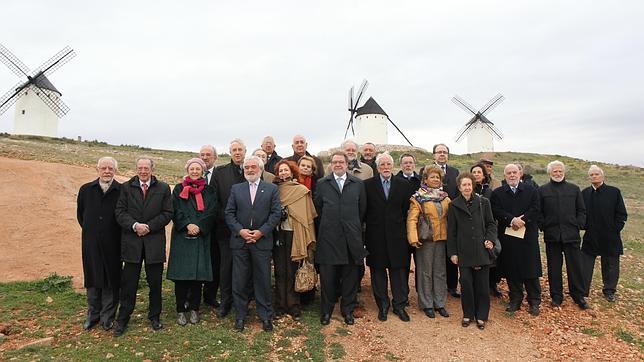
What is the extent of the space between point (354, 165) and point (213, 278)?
9.04 ft

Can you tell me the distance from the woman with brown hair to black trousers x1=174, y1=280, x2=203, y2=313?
3.57 feet

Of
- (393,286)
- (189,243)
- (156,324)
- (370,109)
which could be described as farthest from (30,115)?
(393,286)

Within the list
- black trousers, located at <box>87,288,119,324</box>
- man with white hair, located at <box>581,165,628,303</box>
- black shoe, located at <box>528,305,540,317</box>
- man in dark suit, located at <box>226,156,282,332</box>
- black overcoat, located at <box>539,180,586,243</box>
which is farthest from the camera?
man with white hair, located at <box>581,165,628,303</box>

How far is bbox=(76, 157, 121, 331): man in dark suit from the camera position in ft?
17.2

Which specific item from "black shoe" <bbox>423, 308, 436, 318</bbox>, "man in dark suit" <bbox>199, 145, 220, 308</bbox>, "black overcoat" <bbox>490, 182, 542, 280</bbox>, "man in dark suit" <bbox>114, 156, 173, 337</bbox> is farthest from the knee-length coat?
"black overcoat" <bbox>490, 182, 542, 280</bbox>

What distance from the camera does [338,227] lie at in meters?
5.74

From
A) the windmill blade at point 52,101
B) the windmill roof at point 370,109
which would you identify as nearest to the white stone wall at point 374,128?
the windmill roof at point 370,109

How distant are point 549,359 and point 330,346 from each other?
2.73 m

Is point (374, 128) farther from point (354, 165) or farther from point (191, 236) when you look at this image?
point (191, 236)

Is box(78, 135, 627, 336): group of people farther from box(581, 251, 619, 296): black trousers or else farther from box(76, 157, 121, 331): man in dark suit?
box(581, 251, 619, 296): black trousers

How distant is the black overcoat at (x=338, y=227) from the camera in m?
5.70

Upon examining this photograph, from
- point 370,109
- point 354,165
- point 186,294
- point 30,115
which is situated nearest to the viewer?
point 186,294

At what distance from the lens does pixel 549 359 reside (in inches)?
206

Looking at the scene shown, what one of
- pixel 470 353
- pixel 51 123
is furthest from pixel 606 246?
pixel 51 123
